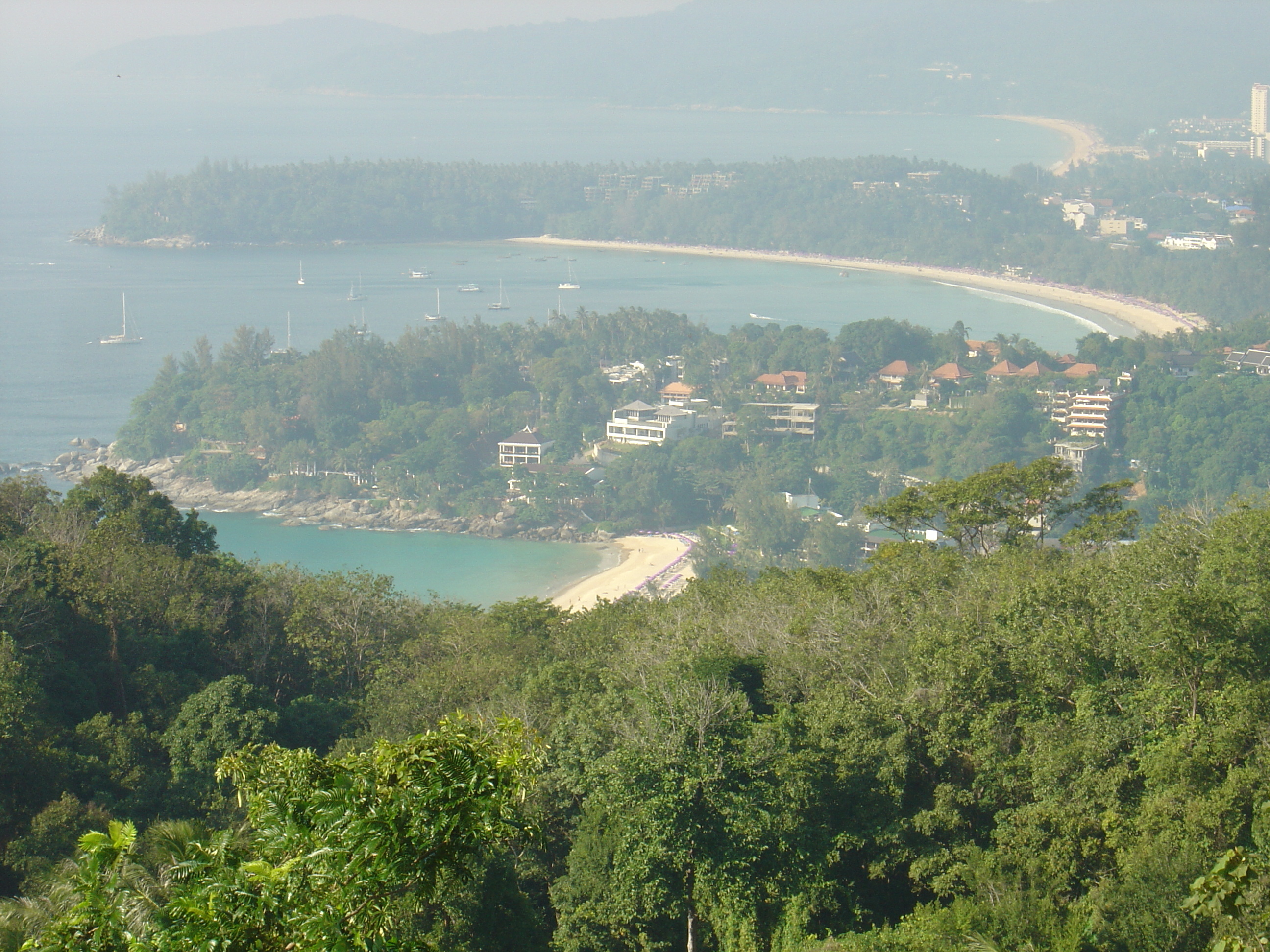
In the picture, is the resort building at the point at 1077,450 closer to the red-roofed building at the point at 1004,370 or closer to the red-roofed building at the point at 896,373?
the red-roofed building at the point at 1004,370

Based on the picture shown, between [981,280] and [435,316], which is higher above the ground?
[981,280]

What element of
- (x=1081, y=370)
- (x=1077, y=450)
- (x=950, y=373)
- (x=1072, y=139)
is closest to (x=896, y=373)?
(x=950, y=373)

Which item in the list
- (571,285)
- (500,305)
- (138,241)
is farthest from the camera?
(138,241)

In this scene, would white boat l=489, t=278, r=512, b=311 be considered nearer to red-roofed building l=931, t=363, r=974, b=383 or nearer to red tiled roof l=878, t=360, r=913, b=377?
Answer: red tiled roof l=878, t=360, r=913, b=377

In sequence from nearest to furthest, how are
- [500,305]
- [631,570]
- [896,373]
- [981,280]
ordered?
[631,570]
[896,373]
[500,305]
[981,280]

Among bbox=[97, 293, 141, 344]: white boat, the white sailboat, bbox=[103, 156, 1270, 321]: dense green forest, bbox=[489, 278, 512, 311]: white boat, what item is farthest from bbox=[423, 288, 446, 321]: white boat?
bbox=[103, 156, 1270, 321]: dense green forest

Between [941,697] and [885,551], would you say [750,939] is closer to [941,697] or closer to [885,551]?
[941,697]

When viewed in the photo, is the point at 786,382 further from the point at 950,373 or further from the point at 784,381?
the point at 950,373

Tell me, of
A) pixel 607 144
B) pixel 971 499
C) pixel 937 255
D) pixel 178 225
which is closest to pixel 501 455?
pixel 971 499

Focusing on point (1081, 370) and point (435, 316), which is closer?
point (1081, 370)
